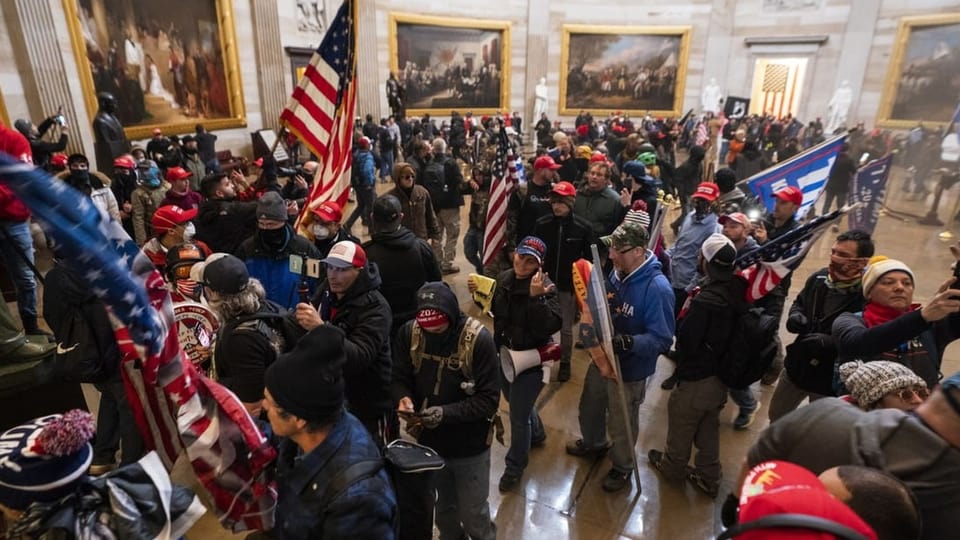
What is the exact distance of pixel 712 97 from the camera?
→ 22.9 meters

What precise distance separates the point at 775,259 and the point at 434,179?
4.85 meters

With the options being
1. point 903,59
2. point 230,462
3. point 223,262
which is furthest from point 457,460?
point 903,59

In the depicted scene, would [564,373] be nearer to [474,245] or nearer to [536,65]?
[474,245]

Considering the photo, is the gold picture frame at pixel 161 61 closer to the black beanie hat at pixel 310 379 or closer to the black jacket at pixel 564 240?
the black jacket at pixel 564 240

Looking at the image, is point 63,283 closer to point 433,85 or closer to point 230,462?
point 230,462

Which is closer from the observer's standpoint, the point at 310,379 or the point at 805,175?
the point at 310,379

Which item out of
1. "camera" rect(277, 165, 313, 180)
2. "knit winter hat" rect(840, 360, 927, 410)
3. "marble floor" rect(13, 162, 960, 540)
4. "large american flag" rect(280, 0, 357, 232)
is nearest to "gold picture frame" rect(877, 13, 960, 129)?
"marble floor" rect(13, 162, 960, 540)

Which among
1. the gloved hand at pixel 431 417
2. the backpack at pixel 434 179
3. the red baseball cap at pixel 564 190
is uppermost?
the red baseball cap at pixel 564 190

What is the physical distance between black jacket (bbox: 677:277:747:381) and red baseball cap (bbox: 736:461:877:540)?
1996mm

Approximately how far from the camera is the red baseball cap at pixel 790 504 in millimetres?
1148

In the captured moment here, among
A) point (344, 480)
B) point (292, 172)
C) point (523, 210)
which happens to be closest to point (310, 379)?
point (344, 480)

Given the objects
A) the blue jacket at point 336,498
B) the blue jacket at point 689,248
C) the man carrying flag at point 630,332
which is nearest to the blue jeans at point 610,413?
the man carrying flag at point 630,332

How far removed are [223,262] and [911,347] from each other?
360 cm

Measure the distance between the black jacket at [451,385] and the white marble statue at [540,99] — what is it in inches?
861
